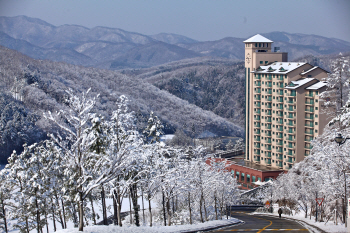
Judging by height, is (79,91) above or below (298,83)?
above

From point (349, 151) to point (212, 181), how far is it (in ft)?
48.7

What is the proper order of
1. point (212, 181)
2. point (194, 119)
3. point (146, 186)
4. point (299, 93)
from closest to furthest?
1. point (146, 186)
2. point (212, 181)
3. point (299, 93)
4. point (194, 119)

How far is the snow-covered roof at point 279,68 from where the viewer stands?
73875 mm

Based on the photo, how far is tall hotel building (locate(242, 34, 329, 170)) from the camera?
7038 centimetres

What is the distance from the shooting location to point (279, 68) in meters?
75.6

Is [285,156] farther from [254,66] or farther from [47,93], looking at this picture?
[47,93]

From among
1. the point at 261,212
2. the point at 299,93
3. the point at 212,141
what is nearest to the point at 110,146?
the point at 261,212

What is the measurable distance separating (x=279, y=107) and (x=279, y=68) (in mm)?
7181

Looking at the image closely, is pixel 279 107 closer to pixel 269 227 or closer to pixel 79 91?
pixel 269 227

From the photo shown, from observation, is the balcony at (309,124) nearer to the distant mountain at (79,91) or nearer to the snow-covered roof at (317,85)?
the snow-covered roof at (317,85)

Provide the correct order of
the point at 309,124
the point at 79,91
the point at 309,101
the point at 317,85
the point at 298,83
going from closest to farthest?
the point at 317,85
the point at 309,101
the point at 309,124
the point at 298,83
the point at 79,91

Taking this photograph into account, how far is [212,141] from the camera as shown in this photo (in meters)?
117

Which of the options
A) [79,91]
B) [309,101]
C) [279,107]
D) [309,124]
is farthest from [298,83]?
[79,91]

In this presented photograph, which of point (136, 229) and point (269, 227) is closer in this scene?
point (136, 229)
